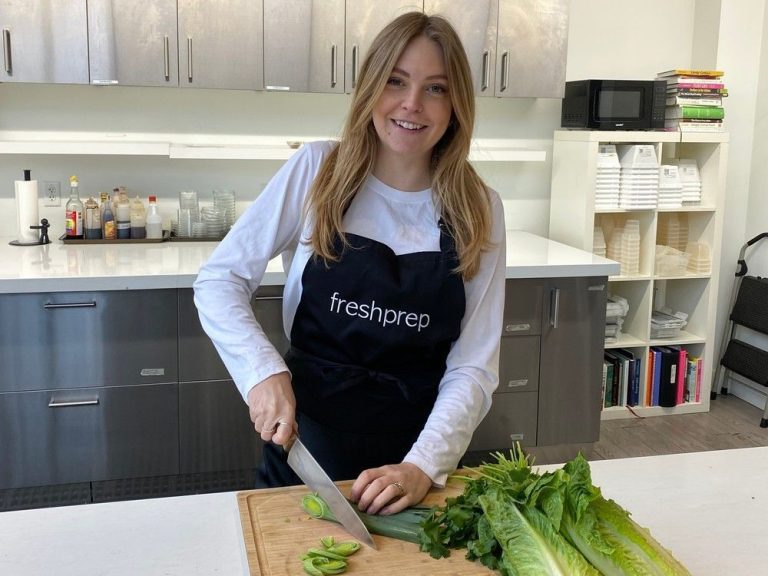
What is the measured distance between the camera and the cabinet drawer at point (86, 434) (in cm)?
295

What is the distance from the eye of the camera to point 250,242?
1.68 meters

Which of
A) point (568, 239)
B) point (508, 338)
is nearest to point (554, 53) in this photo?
point (568, 239)

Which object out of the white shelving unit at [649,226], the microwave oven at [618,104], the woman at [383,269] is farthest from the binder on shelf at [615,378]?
the woman at [383,269]

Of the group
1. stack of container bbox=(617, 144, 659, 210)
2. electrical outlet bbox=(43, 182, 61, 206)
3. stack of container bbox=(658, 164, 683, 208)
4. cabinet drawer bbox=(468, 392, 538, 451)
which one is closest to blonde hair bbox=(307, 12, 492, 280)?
cabinet drawer bbox=(468, 392, 538, 451)

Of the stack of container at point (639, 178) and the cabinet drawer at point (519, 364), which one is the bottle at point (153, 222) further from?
the stack of container at point (639, 178)

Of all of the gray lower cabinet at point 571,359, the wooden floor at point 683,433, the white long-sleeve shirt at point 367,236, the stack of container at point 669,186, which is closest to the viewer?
the white long-sleeve shirt at point 367,236

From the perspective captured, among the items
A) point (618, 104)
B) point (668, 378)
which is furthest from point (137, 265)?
point (668, 378)

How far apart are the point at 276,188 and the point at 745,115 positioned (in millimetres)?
3499

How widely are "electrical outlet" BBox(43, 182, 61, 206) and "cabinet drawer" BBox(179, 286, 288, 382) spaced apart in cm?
106

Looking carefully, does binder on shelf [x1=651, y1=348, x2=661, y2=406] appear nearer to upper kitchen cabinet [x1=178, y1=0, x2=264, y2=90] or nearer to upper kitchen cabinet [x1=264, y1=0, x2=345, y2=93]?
upper kitchen cabinet [x1=264, y1=0, x2=345, y2=93]

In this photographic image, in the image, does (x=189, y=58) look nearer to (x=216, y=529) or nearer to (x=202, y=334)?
(x=202, y=334)

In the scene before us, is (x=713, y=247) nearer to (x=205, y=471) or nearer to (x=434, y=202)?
(x=205, y=471)

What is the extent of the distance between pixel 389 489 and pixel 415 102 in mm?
706

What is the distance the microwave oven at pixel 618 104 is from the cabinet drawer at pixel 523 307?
1028 mm
